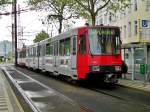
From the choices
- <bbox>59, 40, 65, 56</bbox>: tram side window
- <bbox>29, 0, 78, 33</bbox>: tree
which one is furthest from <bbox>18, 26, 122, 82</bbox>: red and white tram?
<bbox>29, 0, 78, 33</bbox>: tree

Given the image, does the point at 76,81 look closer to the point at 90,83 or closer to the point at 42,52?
the point at 90,83

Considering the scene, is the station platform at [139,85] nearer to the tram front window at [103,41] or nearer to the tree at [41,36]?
the tram front window at [103,41]

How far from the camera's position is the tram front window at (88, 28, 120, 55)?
26469 millimetres

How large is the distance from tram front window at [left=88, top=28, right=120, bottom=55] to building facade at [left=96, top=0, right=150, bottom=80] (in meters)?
1.49

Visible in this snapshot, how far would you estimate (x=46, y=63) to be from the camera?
131 feet

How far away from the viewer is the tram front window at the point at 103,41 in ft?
86.8

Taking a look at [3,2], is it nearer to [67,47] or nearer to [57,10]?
[67,47]

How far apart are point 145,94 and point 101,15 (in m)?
61.0

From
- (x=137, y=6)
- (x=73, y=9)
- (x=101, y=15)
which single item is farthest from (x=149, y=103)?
(x=101, y=15)

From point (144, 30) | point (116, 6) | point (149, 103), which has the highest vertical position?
point (116, 6)

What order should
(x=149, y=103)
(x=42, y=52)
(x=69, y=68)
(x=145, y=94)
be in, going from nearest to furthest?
(x=149, y=103), (x=145, y=94), (x=69, y=68), (x=42, y=52)

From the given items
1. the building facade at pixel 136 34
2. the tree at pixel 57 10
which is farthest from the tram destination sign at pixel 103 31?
the tree at pixel 57 10

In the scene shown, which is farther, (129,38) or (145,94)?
(129,38)

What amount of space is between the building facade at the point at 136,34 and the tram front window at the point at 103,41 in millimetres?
1491
